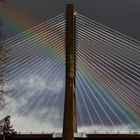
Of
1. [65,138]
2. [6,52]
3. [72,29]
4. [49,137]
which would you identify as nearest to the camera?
[6,52]

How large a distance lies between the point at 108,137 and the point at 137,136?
3289 millimetres

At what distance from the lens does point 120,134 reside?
56.4 m

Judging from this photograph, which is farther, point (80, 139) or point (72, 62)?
point (80, 139)

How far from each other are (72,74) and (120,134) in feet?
61.2

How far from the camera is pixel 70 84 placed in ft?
130

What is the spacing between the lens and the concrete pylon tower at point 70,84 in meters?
38.6

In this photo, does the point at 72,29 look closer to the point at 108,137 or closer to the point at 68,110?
the point at 68,110

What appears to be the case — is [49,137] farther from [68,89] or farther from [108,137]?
[68,89]

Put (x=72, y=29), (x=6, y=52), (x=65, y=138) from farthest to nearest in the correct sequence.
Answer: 1. (x=72, y=29)
2. (x=65, y=138)
3. (x=6, y=52)

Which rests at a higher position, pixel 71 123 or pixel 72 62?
pixel 72 62

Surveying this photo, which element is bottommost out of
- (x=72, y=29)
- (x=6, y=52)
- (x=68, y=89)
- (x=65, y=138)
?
(x=6, y=52)

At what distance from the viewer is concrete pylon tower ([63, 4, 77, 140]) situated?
38562 mm

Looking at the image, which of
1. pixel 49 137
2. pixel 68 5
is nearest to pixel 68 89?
pixel 68 5

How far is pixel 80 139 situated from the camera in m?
54.9
